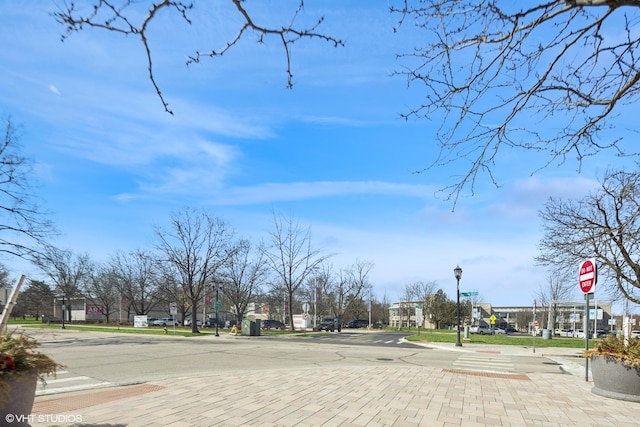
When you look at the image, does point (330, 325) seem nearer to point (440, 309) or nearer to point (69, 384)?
point (440, 309)

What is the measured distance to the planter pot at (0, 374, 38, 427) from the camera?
4.31 m

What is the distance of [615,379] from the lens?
852cm

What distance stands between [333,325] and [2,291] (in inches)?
1409

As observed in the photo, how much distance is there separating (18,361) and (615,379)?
9.68 meters

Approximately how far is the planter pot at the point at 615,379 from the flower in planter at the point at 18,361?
9.33 meters

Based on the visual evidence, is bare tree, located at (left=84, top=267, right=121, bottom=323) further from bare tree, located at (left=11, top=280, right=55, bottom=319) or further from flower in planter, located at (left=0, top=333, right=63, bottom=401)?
flower in planter, located at (left=0, top=333, right=63, bottom=401)

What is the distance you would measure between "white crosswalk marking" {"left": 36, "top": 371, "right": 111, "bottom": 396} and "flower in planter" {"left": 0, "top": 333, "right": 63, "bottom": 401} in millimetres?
4591

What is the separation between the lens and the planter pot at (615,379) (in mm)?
8250

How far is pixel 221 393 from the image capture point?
8.02 metres

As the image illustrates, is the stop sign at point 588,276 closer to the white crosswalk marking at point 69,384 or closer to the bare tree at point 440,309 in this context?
the white crosswalk marking at point 69,384

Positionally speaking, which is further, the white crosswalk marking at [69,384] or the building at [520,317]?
the building at [520,317]

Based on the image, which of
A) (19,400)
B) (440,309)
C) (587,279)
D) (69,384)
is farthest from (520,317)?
(19,400)

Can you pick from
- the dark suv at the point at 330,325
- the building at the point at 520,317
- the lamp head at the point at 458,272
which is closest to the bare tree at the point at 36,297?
the dark suv at the point at 330,325

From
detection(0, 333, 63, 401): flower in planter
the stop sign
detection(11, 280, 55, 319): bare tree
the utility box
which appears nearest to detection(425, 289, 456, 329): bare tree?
the utility box
